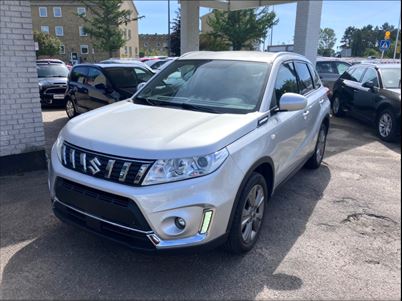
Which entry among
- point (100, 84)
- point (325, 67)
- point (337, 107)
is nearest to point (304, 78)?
point (100, 84)

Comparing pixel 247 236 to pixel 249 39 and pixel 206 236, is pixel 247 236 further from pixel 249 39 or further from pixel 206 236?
pixel 249 39

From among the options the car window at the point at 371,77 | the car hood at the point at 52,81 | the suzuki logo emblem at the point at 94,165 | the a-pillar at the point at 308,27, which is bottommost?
the car hood at the point at 52,81

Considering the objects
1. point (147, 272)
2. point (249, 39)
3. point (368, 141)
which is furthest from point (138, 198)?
point (249, 39)

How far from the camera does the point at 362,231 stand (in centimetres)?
407

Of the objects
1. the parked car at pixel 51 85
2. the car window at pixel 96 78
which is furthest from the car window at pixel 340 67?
the parked car at pixel 51 85

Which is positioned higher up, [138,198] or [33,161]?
[138,198]

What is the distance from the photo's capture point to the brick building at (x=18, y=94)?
516 cm

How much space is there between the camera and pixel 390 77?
856 cm

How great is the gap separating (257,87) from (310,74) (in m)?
2.13

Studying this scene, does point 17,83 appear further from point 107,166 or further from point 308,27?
point 308,27

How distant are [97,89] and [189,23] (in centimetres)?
815

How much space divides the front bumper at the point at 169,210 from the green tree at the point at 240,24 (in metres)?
30.2

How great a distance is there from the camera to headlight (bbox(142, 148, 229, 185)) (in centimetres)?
274

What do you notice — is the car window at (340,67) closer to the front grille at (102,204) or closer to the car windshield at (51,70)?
the car windshield at (51,70)
